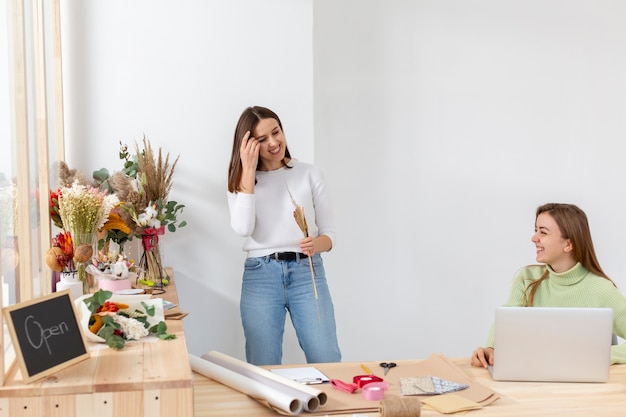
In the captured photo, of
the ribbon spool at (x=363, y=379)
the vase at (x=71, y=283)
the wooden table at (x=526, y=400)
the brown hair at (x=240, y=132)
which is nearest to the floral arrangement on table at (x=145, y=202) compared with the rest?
the brown hair at (x=240, y=132)

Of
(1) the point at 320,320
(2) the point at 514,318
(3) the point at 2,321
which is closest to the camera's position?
(3) the point at 2,321

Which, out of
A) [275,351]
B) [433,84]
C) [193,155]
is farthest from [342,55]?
[275,351]

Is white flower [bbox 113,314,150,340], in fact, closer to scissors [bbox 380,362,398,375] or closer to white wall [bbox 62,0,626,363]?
scissors [bbox 380,362,398,375]

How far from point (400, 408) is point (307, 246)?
61.5 inches

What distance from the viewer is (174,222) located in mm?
4141

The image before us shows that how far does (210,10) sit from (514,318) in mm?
2353

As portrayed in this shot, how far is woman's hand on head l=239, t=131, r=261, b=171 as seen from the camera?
3.75m

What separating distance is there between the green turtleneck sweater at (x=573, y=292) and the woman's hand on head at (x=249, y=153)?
1272 millimetres

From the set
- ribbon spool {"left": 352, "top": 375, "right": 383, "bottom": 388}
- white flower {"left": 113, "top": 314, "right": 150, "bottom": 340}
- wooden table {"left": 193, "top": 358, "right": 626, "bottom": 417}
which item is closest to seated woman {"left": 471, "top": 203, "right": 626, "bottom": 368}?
wooden table {"left": 193, "top": 358, "right": 626, "bottom": 417}

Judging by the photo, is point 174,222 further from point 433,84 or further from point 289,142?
point 433,84

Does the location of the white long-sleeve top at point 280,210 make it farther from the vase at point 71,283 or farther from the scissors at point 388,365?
the scissors at point 388,365

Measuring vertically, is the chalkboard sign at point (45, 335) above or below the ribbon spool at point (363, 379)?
above

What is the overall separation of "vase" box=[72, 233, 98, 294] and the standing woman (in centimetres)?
77

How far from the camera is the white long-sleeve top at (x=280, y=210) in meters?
3.77
